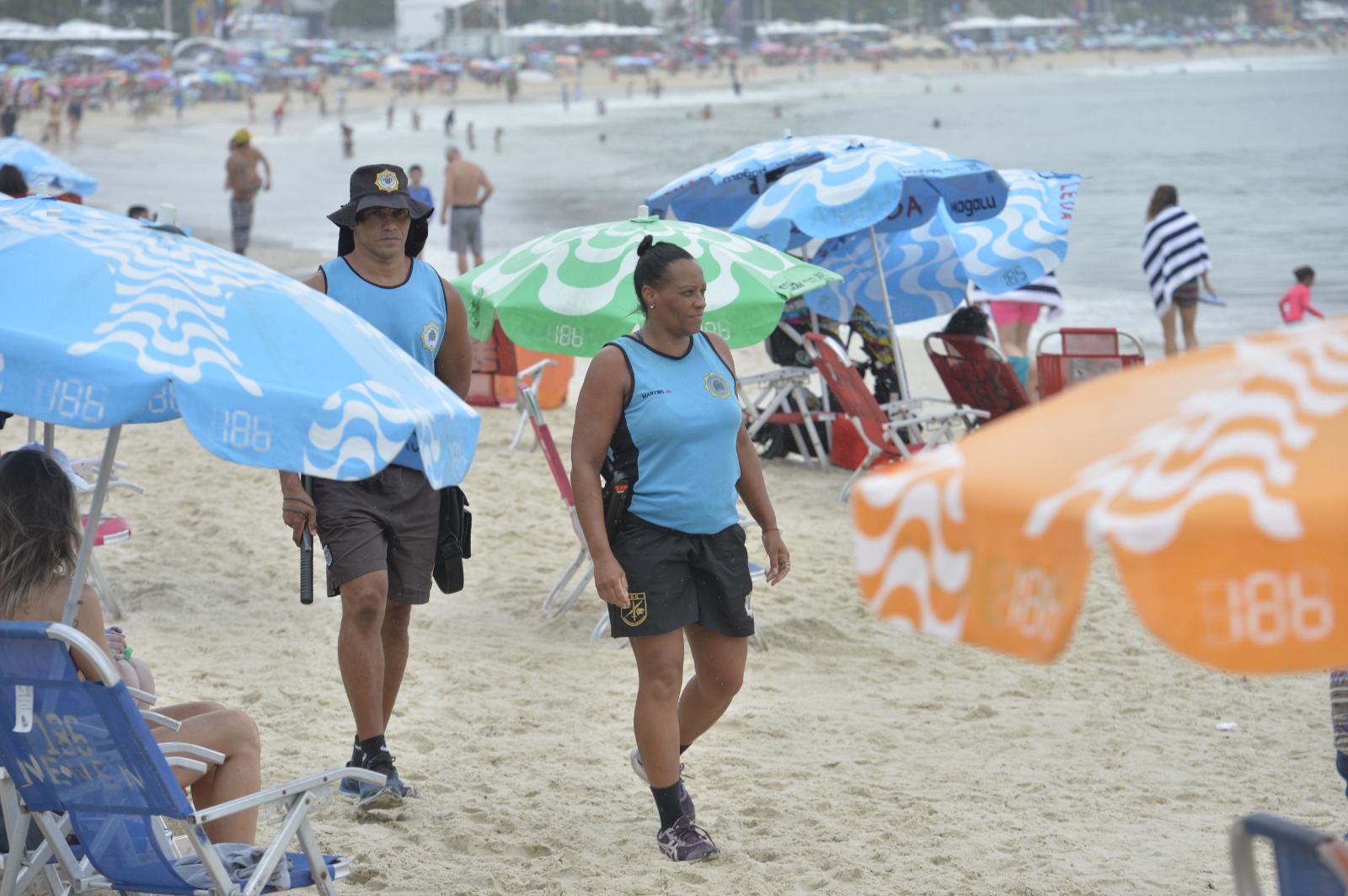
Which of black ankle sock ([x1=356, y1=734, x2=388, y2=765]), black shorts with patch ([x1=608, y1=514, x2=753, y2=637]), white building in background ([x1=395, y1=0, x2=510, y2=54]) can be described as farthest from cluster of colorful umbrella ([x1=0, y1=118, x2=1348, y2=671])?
white building in background ([x1=395, y1=0, x2=510, y2=54])

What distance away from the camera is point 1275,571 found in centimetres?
136

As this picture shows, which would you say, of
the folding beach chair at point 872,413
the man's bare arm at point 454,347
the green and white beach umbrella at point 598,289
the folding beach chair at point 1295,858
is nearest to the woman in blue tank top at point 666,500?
the man's bare arm at point 454,347

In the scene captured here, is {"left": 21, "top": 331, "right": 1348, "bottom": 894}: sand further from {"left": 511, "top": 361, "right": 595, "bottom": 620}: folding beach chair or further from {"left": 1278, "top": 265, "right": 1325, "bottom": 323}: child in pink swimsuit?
{"left": 1278, "top": 265, "right": 1325, "bottom": 323}: child in pink swimsuit

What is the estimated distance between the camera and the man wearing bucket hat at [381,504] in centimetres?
371

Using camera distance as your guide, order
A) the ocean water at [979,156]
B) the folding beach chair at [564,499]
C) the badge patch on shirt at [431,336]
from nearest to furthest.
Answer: the badge patch on shirt at [431,336] → the folding beach chair at [564,499] → the ocean water at [979,156]

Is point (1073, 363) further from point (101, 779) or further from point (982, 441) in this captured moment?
point (982, 441)

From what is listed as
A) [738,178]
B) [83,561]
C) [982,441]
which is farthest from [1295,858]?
[738,178]

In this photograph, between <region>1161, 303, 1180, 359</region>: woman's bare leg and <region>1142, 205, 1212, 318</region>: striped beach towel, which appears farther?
<region>1161, 303, 1180, 359</region>: woman's bare leg

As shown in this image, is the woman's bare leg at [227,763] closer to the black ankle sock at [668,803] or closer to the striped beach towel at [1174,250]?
the black ankle sock at [668,803]

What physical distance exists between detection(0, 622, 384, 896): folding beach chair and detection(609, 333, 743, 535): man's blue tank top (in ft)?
3.40

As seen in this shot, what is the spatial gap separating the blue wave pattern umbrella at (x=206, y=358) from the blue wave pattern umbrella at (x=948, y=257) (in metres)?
5.75

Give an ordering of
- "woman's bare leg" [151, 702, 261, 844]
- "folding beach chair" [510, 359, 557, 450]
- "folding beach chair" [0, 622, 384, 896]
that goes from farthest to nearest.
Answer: "folding beach chair" [510, 359, 557, 450], "woman's bare leg" [151, 702, 261, 844], "folding beach chair" [0, 622, 384, 896]

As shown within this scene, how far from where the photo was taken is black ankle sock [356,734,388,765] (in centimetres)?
379

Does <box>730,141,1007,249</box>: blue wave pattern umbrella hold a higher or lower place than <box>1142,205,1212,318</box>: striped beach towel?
higher
